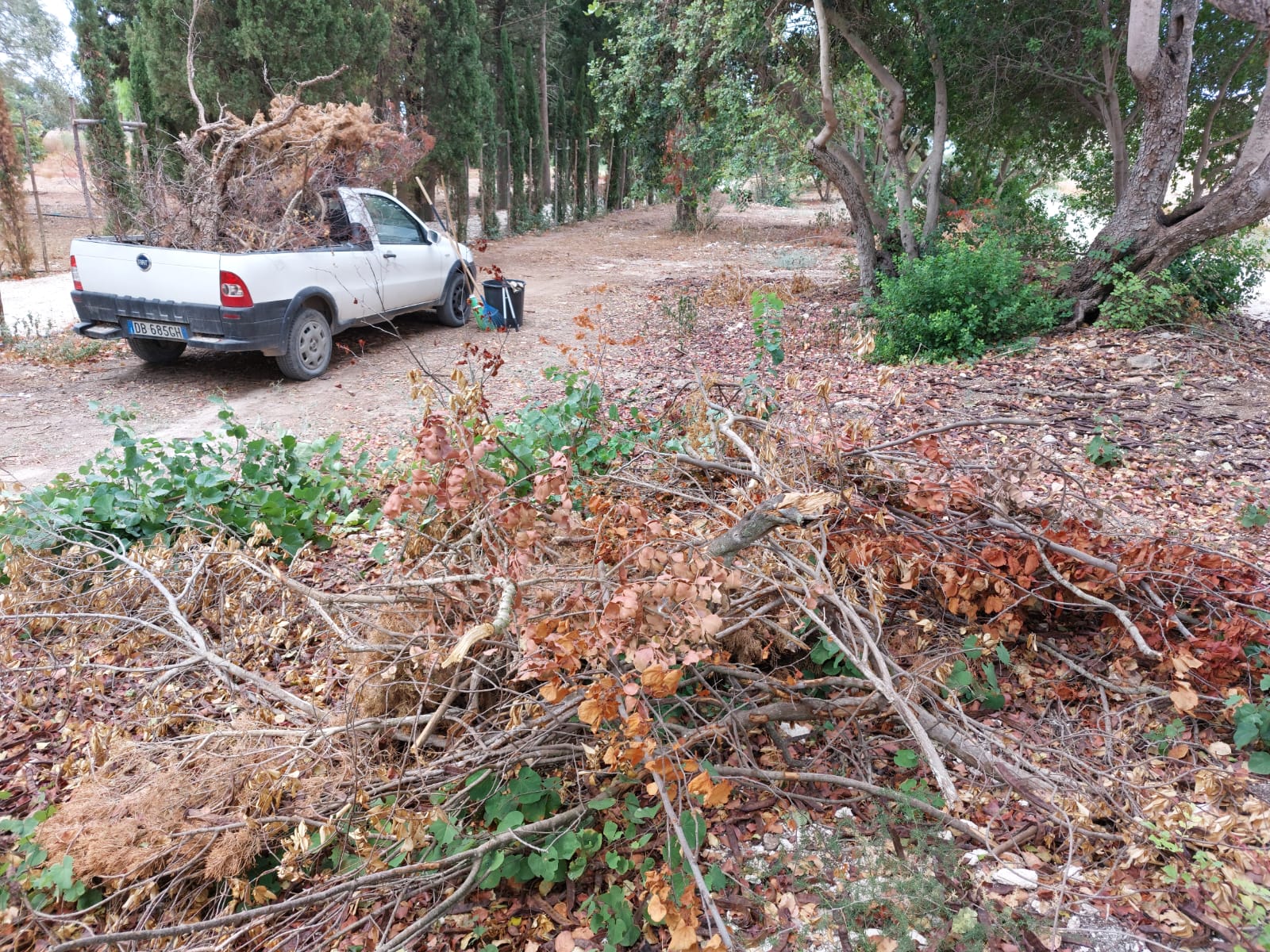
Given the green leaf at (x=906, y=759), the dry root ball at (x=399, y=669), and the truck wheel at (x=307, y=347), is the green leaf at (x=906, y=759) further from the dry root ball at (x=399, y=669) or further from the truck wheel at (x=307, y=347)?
the truck wheel at (x=307, y=347)

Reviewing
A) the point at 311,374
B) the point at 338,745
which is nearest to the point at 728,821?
the point at 338,745

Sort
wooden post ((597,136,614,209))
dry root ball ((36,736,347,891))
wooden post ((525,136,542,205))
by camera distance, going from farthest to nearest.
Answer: wooden post ((597,136,614,209)), wooden post ((525,136,542,205)), dry root ball ((36,736,347,891))

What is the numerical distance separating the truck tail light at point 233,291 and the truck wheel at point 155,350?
4.76 feet

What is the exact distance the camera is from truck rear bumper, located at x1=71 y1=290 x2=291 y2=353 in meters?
7.09

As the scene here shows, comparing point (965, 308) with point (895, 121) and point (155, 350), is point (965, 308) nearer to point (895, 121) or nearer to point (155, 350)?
point (895, 121)

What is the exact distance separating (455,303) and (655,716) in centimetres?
883

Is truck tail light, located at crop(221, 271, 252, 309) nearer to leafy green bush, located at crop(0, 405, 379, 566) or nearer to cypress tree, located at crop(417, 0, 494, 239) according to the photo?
leafy green bush, located at crop(0, 405, 379, 566)

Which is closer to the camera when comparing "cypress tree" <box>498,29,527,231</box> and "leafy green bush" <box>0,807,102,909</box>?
"leafy green bush" <box>0,807,102,909</box>

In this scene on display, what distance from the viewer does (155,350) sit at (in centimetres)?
819

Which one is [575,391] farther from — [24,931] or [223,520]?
[24,931]

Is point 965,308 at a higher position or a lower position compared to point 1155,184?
lower

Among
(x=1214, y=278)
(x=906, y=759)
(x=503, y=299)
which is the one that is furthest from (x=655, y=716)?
(x=1214, y=278)

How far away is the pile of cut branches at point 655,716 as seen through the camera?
224 cm

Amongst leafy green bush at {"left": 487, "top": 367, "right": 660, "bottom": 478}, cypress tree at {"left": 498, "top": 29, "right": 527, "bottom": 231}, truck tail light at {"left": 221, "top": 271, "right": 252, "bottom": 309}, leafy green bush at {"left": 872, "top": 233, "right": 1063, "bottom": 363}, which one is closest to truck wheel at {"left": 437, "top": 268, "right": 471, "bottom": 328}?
truck tail light at {"left": 221, "top": 271, "right": 252, "bottom": 309}
